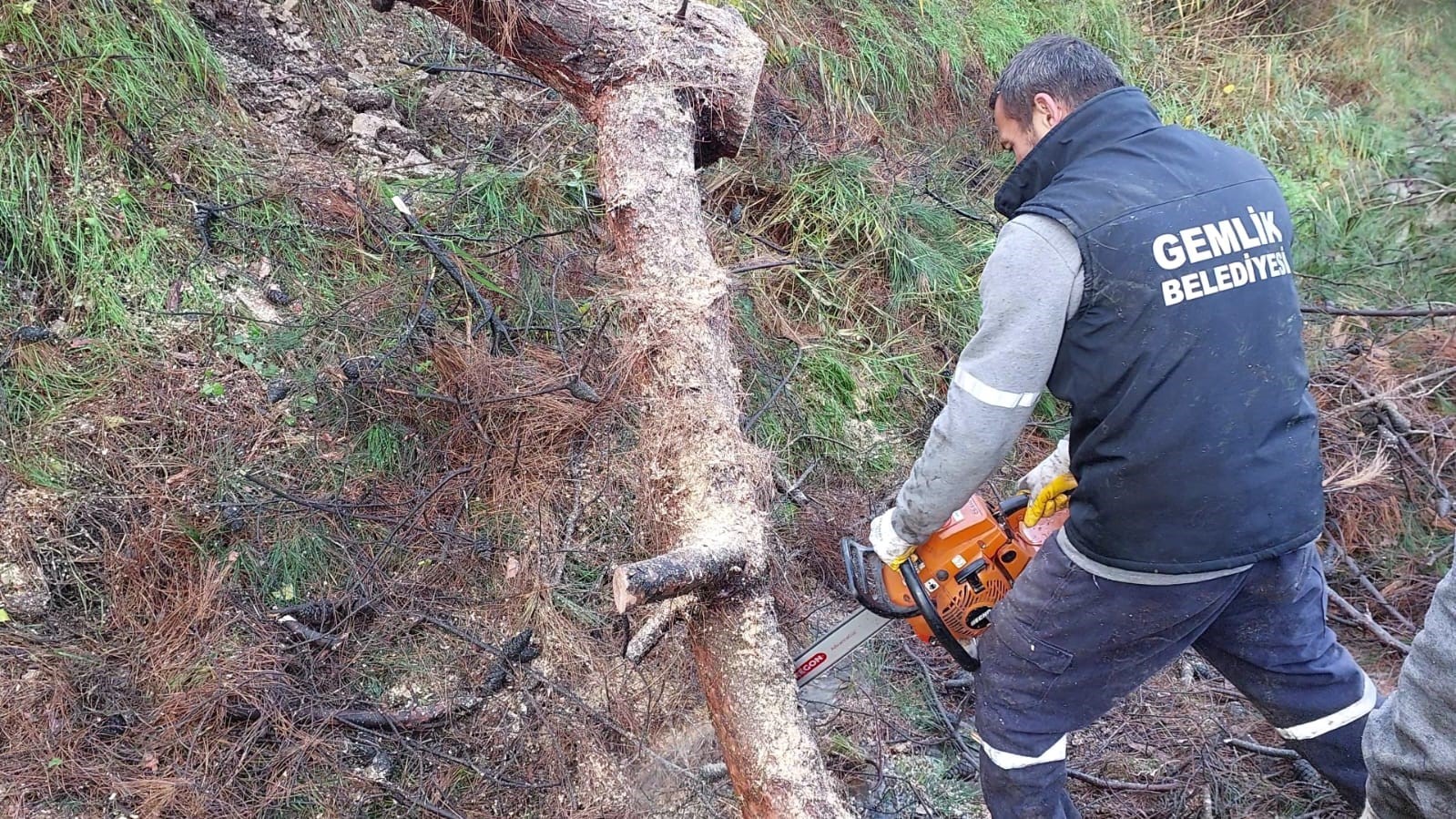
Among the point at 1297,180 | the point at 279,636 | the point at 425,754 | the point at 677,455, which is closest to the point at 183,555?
the point at 279,636

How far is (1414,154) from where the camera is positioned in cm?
530

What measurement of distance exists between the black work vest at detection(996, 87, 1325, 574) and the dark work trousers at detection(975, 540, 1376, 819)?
0.36 feet

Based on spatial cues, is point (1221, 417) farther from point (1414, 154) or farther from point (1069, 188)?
point (1414, 154)

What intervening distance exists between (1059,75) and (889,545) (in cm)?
117

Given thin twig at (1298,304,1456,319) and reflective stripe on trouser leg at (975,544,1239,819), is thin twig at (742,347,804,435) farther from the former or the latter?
thin twig at (1298,304,1456,319)

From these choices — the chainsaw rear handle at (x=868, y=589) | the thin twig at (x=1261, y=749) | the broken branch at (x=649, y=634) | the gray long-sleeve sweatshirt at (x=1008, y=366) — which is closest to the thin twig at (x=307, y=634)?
the broken branch at (x=649, y=634)

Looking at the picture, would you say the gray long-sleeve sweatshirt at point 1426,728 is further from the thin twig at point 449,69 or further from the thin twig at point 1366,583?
the thin twig at point 449,69

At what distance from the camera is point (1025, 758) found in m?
2.03

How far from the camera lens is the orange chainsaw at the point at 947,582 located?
2109 mm

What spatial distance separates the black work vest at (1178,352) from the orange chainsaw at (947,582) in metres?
0.25

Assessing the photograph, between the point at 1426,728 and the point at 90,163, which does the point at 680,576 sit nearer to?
the point at 1426,728

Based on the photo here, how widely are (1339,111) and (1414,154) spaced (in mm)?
499

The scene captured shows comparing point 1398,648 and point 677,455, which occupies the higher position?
point 677,455

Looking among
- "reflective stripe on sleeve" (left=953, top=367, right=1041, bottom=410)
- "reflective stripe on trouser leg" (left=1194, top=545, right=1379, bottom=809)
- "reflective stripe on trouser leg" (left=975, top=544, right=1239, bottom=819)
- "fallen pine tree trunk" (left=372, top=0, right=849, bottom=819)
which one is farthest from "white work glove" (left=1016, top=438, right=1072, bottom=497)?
"fallen pine tree trunk" (left=372, top=0, right=849, bottom=819)
